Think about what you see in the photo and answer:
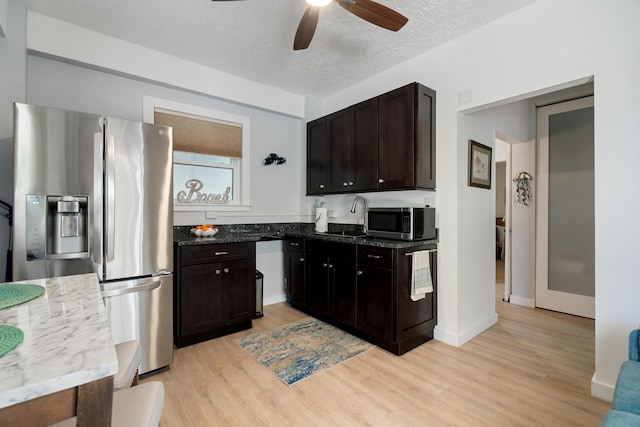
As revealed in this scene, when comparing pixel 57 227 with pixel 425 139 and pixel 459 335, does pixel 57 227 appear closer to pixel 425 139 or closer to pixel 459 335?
pixel 425 139

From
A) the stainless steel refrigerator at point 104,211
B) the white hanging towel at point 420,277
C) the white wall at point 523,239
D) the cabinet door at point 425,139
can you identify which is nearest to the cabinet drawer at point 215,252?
the stainless steel refrigerator at point 104,211

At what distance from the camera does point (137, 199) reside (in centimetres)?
221

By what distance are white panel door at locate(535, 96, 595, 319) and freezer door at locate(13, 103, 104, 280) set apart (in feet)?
15.1

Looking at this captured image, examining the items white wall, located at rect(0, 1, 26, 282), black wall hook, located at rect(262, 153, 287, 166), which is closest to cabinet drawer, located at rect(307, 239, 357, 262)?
black wall hook, located at rect(262, 153, 287, 166)

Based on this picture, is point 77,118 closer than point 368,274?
Yes

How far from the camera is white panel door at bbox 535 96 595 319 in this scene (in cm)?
346

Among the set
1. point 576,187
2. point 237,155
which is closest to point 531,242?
point 576,187

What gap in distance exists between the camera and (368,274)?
2748 millimetres

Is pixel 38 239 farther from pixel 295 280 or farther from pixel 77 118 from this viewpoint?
pixel 295 280

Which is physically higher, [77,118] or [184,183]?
[77,118]

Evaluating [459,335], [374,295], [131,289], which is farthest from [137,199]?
[459,335]

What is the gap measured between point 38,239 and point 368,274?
7.80 feet

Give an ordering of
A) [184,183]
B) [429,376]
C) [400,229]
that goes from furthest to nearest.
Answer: [184,183], [400,229], [429,376]

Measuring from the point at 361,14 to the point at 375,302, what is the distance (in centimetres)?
219
